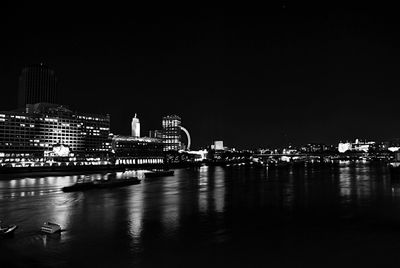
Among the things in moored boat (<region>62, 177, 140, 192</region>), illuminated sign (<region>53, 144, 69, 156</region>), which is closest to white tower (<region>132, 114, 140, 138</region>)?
illuminated sign (<region>53, 144, 69, 156</region>)

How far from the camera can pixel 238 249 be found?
11734 millimetres

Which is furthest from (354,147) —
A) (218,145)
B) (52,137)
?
(52,137)

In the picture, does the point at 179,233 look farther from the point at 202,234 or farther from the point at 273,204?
the point at 273,204

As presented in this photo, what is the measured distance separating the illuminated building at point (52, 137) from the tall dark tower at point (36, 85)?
41927 millimetres

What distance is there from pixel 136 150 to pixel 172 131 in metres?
59.3

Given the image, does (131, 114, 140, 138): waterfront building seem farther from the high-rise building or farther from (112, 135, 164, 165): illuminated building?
the high-rise building

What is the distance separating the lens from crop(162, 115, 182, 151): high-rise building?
164375 mm

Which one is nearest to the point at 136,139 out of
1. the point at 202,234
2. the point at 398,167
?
the point at 398,167

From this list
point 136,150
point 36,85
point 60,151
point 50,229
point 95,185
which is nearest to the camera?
point 50,229

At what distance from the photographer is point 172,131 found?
548 feet

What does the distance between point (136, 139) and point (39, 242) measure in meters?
105

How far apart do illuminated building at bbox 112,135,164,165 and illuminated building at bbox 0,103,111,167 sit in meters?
5.38

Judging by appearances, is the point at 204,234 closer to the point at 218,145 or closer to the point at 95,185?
the point at 95,185

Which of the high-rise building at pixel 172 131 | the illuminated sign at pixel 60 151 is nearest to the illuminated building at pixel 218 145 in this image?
the high-rise building at pixel 172 131
